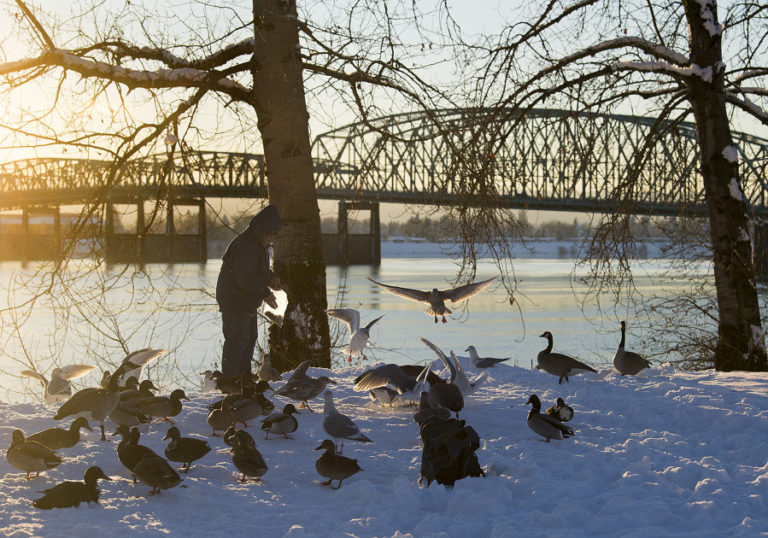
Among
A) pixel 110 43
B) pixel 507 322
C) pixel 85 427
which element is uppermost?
pixel 110 43

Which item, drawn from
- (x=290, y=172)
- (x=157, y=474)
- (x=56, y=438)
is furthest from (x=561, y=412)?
(x=290, y=172)

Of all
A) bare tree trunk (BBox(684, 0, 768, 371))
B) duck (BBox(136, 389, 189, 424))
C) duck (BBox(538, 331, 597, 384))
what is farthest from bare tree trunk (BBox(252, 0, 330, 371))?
bare tree trunk (BBox(684, 0, 768, 371))

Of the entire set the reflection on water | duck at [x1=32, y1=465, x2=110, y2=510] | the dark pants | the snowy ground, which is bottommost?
the reflection on water

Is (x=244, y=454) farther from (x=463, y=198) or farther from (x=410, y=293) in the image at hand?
(x=463, y=198)

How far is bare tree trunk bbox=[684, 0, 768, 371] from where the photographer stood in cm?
1147

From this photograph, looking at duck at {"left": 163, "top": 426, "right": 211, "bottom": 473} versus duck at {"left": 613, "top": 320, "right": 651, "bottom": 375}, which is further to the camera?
duck at {"left": 613, "top": 320, "right": 651, "bottom": 375}

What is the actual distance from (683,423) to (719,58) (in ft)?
22.5

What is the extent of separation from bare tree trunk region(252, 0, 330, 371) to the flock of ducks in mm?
1437

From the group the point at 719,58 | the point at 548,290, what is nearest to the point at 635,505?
the point at 719,58

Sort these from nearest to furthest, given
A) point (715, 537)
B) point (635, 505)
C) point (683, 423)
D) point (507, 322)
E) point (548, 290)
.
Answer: point (715, 537) → point (635, 505) → point (683, 423) → point (507, 322) → point (548, 290)

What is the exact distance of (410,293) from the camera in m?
10.2

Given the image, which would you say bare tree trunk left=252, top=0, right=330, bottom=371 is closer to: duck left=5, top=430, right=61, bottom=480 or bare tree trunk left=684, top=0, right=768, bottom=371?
duck left=5, top=430, right=61, bottom=480

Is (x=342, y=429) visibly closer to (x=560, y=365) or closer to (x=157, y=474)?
(x=157, y=474)

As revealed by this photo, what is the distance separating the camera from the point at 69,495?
16.5 feet
